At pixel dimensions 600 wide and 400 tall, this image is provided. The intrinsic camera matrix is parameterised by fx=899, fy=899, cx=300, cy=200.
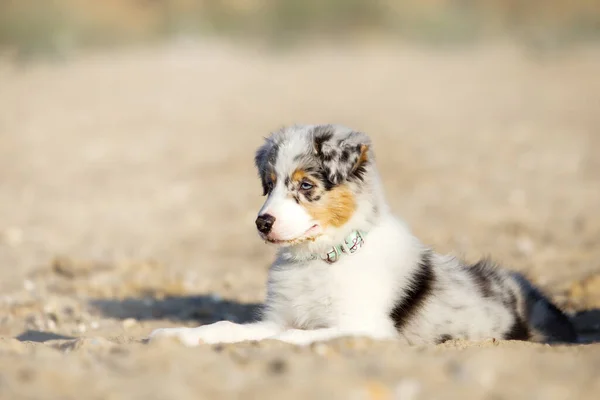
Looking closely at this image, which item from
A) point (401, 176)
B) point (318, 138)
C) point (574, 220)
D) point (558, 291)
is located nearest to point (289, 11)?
point (401, 176)

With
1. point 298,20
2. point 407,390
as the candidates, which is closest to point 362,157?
point 407,390

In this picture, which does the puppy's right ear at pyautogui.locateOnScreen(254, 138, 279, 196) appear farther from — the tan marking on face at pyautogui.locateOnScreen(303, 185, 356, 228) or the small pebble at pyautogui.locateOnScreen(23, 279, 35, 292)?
the small pebble at pyautogui.locateOnScreen(23, 279, 35, 292)

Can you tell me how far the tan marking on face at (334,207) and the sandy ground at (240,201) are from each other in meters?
0.99

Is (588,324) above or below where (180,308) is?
above

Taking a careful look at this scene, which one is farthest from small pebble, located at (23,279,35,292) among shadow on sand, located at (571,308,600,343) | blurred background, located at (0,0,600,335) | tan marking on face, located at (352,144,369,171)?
shadow on sand, located at (571,308,600,343)

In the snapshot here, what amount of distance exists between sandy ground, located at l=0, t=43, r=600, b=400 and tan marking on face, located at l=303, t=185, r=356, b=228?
985 millimetres

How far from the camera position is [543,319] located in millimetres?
6117

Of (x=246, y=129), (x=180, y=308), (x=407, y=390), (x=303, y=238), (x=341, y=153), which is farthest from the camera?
(x=246, y=129)

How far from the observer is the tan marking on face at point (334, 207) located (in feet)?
18.1

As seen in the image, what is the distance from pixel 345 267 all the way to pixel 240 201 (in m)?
7.52

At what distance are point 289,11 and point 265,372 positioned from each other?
28.0 meters

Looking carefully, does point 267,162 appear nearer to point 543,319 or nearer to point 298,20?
point 543,319

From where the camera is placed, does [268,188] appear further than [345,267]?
Yes

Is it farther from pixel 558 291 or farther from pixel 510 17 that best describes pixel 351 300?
pixel 510 17
